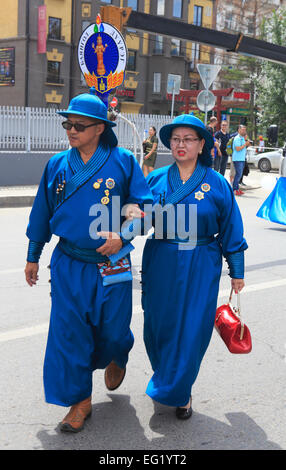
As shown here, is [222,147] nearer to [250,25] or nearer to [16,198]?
[16,198]

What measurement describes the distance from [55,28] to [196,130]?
3646 centimetres

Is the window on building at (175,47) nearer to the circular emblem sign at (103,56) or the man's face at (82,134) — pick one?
the circular emblem sign at (103,56)

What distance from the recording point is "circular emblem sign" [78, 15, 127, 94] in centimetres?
658

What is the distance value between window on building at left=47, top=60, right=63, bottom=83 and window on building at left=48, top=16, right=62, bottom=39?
5.08 feet

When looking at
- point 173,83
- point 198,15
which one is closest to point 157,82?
point 198,15

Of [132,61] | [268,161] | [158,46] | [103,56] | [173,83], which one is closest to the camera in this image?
[103,56]

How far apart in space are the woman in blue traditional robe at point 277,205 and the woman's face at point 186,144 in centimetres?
720

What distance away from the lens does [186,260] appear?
3295 mm

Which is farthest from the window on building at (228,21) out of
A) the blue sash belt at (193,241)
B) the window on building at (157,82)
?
the blue sash belt at (193,241)

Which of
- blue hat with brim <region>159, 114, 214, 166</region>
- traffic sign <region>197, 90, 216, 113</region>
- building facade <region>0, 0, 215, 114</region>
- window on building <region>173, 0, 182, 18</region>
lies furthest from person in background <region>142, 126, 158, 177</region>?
window on building <region>173, 0, 182, 18</region>

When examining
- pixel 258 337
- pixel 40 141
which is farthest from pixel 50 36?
pixel 258 337

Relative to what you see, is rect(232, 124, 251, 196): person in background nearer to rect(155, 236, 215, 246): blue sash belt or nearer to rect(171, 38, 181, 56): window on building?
rect(155, 236, 215, 246): blue sash belt

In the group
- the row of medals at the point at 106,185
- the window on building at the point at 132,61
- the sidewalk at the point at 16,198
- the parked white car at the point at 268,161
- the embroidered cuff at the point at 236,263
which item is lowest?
the sidewalk at the point at 16,198

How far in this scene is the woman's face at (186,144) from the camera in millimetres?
3357
